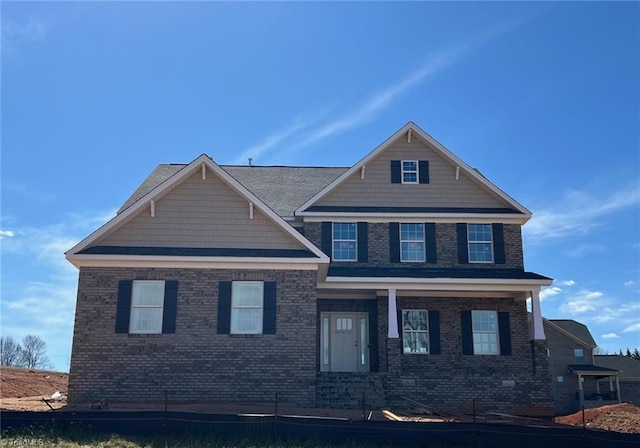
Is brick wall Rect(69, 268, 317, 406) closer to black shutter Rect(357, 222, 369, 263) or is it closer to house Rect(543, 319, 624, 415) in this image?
black shutter Rect(357, 222, 369, 263)

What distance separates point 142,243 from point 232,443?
727cm

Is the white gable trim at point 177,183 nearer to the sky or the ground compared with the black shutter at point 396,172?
nearer to the ground

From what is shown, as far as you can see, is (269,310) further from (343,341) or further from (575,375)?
(575,375)

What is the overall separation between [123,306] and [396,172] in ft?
34.6

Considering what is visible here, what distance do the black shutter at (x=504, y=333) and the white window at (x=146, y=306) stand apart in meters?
10.7

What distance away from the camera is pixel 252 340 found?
17.0 m

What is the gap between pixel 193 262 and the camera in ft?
56.6

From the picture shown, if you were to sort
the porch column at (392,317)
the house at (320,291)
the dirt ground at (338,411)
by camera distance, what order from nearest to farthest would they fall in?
1. the dirt ground at (338,411)
2. the house at (320,291)
3. the porch column at (392,317)

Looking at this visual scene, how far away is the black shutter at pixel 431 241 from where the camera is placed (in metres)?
21.8

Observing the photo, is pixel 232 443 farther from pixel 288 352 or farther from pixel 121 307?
pixel 121 307

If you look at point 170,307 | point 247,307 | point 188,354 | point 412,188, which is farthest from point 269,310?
point 412,188

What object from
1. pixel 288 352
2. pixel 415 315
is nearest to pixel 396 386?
pixel 415 315

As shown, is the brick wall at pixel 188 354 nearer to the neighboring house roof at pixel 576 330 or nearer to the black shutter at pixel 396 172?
the black shutter at pixel 396 172

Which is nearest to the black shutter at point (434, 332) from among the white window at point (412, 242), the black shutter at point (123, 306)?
the white window at point (412, 242)
